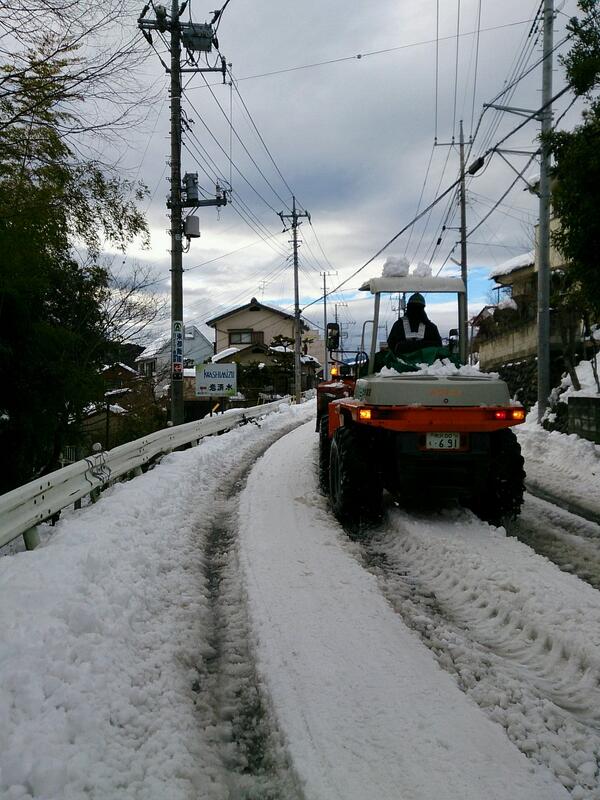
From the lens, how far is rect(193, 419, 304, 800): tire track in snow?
2111 mm

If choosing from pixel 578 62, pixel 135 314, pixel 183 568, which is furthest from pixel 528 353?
pixel 183 568

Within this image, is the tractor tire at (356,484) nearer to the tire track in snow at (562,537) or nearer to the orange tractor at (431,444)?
the orange tractor at (431,444)

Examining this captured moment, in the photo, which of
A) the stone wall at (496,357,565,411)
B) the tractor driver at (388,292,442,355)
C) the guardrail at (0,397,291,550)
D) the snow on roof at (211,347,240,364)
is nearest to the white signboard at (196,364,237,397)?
the guardrail at (0,397,291,550)

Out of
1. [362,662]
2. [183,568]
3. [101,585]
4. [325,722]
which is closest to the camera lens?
[325,722]

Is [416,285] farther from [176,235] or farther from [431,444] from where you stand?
[176,235]

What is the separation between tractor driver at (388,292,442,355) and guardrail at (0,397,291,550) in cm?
363

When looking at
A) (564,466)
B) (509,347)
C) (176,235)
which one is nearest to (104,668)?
(564,466)

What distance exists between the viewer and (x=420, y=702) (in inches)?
98.7

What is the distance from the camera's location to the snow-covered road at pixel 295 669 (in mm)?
2061

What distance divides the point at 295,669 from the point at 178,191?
43.4 ft

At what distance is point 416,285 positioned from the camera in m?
6.22

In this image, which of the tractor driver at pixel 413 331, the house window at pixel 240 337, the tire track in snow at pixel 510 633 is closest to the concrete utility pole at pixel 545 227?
the tractor driver at pixel 413 331

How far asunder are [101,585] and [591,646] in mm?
2903

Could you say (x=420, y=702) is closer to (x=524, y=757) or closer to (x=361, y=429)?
(x=524, y=757)
